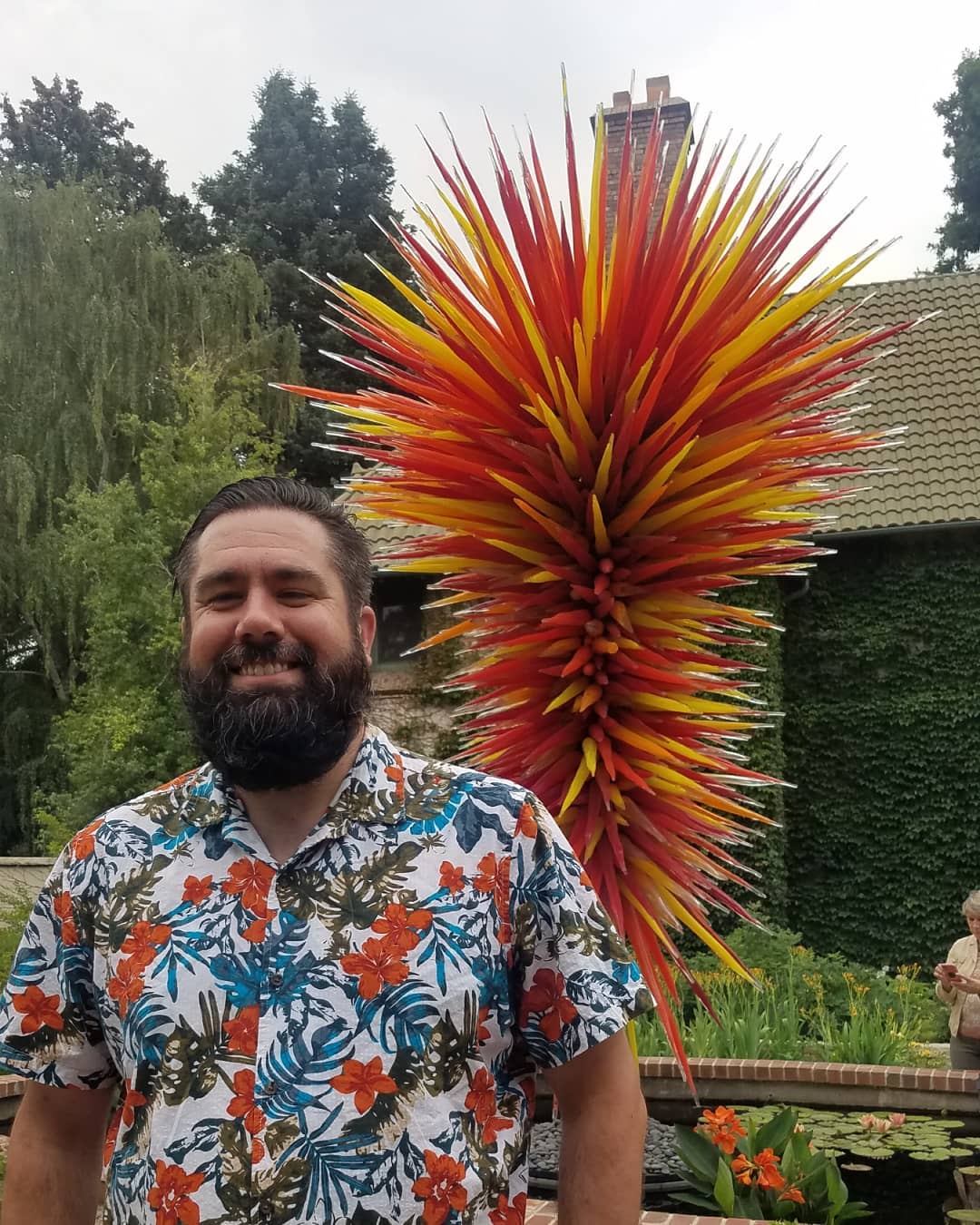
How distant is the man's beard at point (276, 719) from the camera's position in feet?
4.52

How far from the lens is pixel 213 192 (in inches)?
1029

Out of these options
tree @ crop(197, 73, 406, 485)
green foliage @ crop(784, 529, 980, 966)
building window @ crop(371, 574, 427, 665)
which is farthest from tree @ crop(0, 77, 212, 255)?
green foliage @ crop(784, 529, 980, 966)

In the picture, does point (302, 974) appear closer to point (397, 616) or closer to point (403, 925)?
point (403, 925)

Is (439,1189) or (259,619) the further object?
(259,619)

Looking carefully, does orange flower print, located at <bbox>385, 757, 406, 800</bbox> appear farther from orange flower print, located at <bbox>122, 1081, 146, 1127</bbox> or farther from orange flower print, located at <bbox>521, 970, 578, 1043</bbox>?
orange flower print, located at <bbox>122, 1081, 146, 1127</bbox>

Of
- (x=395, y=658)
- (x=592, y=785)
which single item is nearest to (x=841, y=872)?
(x=395, y=658)

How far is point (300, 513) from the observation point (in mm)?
1497

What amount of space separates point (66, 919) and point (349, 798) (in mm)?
387

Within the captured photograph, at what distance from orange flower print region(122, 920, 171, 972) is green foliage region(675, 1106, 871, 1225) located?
278 centimetres

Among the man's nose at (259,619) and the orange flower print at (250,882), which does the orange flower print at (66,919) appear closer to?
the orange flower print at (250,882)

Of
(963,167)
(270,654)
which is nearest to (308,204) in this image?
(963,167)

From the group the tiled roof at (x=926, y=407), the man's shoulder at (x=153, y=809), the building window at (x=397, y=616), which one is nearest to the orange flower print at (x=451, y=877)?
the man's shoulder at (x=153, y=809)

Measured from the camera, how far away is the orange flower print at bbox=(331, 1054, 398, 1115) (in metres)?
1.22

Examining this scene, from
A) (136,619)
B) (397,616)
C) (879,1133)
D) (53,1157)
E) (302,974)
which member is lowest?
(879,1133)
